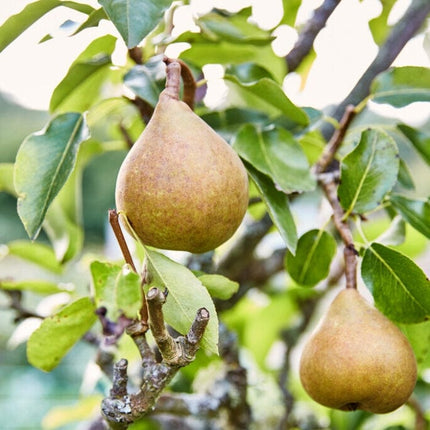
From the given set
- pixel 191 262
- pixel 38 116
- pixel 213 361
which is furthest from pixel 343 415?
pixel 38 116

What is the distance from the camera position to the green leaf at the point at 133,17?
1.84 ft

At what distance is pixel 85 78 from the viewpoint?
773 millimetres

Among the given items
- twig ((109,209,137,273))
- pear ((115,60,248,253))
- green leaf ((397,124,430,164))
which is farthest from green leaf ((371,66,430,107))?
twig ((109,209,137,273))

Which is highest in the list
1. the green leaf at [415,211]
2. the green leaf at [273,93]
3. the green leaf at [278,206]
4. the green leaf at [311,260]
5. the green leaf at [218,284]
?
the green leaf at [273,93]

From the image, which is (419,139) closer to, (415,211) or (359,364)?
(415,211)

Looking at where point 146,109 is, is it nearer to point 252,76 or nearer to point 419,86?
point 252,76

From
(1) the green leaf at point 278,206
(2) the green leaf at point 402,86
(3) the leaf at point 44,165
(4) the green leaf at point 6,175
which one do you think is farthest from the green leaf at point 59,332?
(2) the green leaf at point 402,86

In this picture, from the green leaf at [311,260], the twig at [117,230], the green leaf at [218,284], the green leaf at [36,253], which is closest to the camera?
the twig at [117,230]

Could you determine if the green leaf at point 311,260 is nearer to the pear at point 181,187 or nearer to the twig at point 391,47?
the pear at point 181,187

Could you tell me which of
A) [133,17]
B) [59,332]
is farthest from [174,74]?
[59,332]

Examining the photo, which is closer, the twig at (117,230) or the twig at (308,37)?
the twig at (117,230)

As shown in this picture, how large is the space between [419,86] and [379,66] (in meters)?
0.30

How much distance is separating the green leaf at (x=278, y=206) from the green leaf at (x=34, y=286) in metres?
0.41

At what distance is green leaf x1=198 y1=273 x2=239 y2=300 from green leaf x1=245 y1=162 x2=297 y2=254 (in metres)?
0.07
